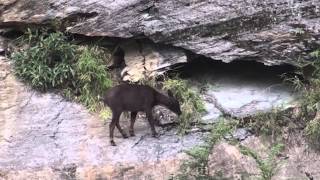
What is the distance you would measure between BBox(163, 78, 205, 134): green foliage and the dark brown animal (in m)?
0.16

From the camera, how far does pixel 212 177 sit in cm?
966

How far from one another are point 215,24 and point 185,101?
137 centimetres

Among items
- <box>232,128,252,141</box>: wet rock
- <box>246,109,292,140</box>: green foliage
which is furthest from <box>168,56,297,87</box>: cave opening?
<box>232,128,252,141</box>: wet rock

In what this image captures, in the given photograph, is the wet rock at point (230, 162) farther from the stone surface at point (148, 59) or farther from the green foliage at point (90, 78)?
the green foliage at point (90, 78)

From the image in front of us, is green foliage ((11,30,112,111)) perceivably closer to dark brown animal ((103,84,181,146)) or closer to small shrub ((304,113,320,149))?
dark brown animal ((103,84,181,146))

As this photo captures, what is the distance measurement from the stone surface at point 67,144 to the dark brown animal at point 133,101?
282mm

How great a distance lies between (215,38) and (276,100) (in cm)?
144

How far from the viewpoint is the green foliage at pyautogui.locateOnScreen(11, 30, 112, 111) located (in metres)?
12.0

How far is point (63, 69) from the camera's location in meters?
12.0

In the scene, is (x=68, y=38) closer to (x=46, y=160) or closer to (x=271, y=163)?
(x=46, y=160)

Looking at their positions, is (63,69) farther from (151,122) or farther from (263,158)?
(263,158)

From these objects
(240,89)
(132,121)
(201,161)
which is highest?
(240,89)

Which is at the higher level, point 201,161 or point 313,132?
point 201,161

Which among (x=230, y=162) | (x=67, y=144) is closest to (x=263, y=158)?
(x=230, y=162)
